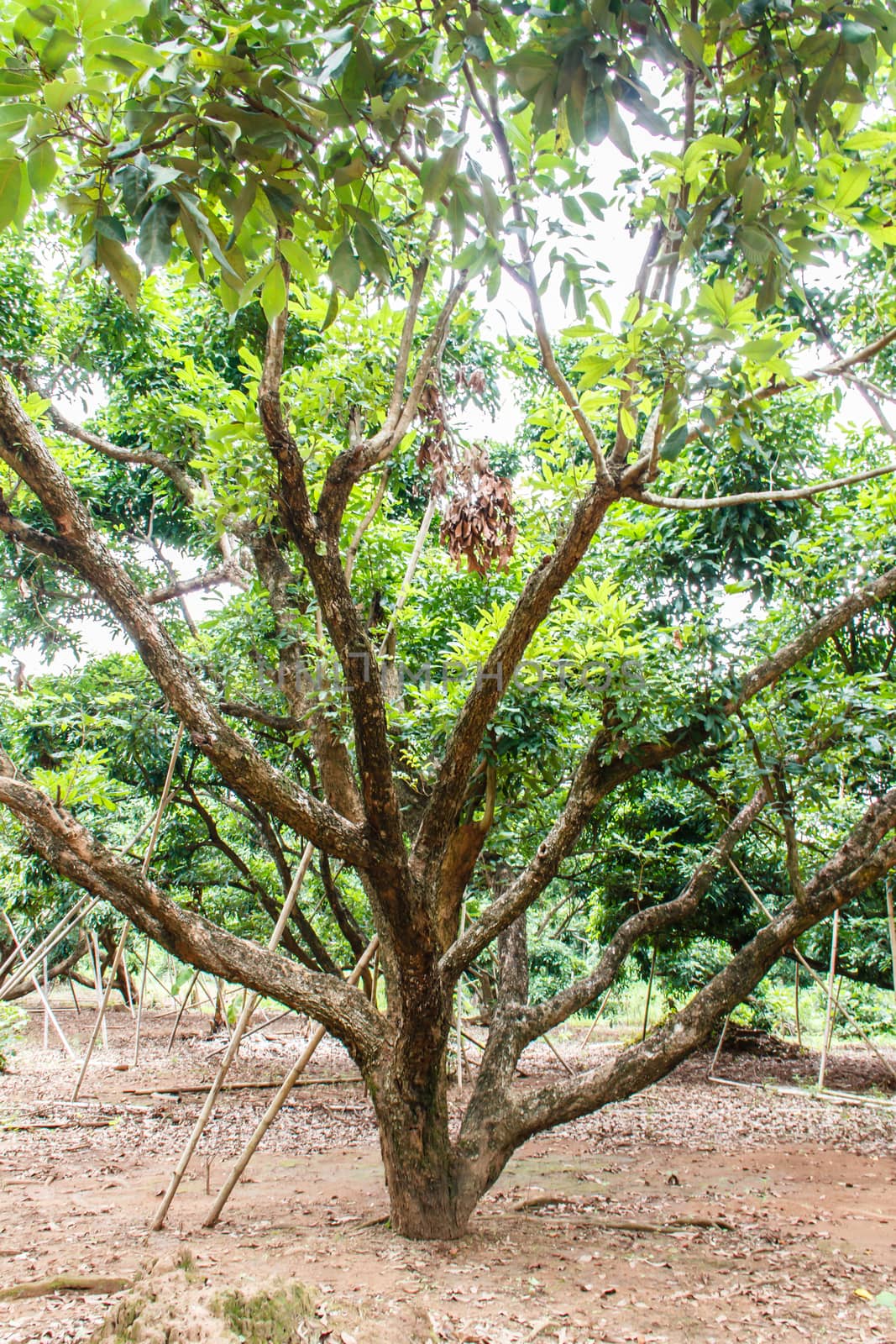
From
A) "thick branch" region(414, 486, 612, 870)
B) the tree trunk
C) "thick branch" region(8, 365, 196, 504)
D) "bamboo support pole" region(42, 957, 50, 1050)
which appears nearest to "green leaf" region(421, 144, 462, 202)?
"thick branch" region(414, 486, 612, 870)

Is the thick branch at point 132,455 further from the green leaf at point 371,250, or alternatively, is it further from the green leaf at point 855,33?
the green leaf at point 855,33

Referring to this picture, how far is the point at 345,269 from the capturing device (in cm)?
135

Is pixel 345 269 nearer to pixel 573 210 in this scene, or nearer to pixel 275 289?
pixel 275 289

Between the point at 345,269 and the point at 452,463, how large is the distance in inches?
115

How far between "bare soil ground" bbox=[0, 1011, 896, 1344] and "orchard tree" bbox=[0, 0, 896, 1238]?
1.86 ft

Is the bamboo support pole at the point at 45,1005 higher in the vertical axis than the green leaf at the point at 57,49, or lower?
lower

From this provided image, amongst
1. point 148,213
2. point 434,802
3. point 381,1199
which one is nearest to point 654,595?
point 434,802

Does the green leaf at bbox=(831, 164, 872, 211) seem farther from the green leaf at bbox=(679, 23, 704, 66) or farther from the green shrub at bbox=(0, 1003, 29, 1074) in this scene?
the green shrub at bbox=(0, 1003, 29, 1074)

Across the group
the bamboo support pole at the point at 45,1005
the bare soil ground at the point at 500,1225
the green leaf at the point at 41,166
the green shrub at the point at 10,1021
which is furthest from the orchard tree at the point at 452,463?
the bamboo support pole at the point at 45,1005

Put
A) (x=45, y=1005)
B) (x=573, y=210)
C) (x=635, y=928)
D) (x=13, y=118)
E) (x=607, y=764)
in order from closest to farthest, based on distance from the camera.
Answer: (x=13, y=118)
(x=573, y=210)
(x=607, y=764)
(x=635, y=928)
(x=45, y=1005)

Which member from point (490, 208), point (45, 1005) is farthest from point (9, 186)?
point (45, 1005)

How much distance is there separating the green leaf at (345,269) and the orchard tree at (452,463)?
0.01m

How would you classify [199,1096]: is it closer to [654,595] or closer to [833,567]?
[654,595]

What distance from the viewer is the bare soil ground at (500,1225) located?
2.54 m
